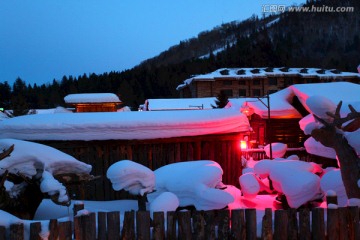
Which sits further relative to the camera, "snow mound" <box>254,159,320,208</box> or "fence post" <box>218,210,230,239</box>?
"snow mound" <box>254,159,320,208</box>

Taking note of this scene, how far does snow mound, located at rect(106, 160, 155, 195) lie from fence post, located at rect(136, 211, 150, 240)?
3.91 ft

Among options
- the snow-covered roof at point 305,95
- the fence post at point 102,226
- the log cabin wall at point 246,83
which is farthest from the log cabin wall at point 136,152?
the log cabin wall at point 246,83

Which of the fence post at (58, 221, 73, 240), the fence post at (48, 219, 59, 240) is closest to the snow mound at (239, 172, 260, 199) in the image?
the fence post at (58, 221, 73, 240)

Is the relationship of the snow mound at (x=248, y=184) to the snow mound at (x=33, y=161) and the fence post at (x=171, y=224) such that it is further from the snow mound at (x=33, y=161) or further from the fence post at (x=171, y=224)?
the fence post at (x=171, y=224)

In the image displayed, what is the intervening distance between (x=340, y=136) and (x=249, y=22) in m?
189

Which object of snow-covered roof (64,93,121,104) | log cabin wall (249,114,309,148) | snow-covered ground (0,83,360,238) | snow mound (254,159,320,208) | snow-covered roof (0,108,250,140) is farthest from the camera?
snow-covered roof (64,93,121,104)

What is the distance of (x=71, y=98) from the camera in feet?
102

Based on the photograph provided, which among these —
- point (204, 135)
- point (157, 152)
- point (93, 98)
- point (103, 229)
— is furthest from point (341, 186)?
point (93, 98)

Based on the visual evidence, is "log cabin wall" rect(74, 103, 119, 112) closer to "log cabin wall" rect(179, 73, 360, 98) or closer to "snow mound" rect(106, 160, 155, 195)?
"log cabin wall" rect(179, 73, 360, 98)

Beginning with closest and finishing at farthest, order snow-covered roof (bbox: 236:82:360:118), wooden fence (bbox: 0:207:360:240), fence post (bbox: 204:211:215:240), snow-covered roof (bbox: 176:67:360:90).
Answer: wooden fence (bbox: 0:207:360:240) < fence post (bbox: 204:211:215:240) < snow-covered roof (bbox: 236:82:360:118) < snow-covered roof (bbox: 176:67:360:90)

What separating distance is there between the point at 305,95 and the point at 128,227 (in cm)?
1410

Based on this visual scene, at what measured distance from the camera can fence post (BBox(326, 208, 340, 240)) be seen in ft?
15.7

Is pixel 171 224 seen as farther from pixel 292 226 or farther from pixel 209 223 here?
pixel 292 226

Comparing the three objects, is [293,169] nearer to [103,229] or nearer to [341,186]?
[341,186]
